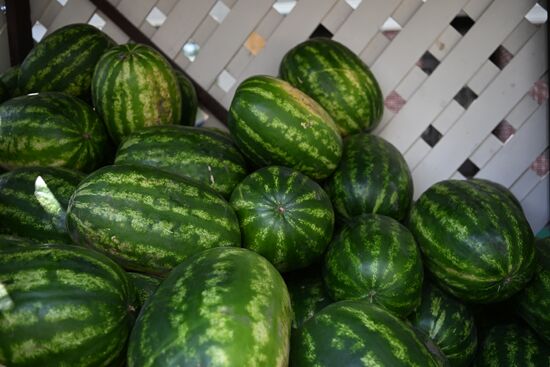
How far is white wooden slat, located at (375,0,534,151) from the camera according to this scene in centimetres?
278

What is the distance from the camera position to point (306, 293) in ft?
6.76

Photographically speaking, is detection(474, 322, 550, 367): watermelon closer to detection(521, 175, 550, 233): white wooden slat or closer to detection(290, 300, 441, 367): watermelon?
detection(290, 300, 441, 367): watermelon

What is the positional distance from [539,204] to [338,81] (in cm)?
120

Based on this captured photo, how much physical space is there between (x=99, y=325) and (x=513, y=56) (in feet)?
7.62

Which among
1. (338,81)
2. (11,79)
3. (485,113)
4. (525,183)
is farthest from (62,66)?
(525,183)

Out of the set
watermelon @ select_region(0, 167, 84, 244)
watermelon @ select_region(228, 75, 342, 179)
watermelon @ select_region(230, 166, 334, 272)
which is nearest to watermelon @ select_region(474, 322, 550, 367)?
watermelon @ select_region(230, 166, 334, 272)

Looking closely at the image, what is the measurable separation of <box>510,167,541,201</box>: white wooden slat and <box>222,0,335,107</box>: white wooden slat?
1268 mm

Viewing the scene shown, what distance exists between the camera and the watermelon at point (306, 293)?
1.96 m

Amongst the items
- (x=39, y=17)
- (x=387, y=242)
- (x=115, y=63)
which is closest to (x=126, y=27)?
(x=39, y=17)

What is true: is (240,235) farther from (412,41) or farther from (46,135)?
(412,41)

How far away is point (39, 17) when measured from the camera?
121 inches

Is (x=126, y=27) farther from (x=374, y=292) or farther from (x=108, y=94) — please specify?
(x=374, y=292)

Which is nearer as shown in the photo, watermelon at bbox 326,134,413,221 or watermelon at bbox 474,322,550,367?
watermelon at bbox 474,322,550,367

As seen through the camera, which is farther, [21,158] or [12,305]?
[21,158]
